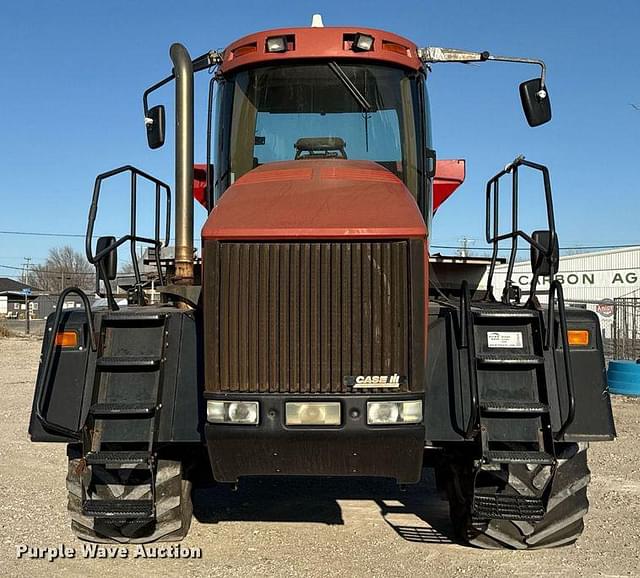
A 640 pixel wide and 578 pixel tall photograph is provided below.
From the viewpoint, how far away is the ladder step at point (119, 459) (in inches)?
162

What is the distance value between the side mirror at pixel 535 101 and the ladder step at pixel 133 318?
2.95 m

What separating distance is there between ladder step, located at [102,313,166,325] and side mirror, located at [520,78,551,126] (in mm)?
2952

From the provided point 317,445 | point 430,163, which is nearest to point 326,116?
point 430,163

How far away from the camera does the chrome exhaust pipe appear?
5.28 metres

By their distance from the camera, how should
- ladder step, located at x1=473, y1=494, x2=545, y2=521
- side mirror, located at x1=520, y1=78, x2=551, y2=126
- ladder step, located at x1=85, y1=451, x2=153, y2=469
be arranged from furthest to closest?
side mirror, located at x1=520, y1=78, x2=551, y2=126, ladder step, located at x1=473, y1=494, x2=545, y2=521, ladder step, located at x1=85, y1=451, x2=153, y2=469

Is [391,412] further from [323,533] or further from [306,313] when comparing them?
[323,533]

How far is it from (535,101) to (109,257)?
10.2 feet

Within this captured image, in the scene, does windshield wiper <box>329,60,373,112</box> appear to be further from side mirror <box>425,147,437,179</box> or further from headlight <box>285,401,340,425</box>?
headlight <box>285,401,340,425</box>

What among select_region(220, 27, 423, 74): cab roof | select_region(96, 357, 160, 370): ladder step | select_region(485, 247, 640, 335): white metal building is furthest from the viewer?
select_region(485, 247, 640, 335): white metal building

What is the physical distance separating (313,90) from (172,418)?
2469 mm

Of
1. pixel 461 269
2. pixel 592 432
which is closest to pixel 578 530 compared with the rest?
pixel 592 432

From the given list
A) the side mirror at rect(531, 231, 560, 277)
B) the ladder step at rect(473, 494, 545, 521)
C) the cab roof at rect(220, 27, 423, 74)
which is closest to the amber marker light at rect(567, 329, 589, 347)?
the side mirror at rect(531, 231, 560, 277)

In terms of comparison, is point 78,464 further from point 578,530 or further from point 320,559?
point 578,530

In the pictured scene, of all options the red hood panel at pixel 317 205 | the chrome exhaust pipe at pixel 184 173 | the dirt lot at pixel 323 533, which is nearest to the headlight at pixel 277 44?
the chrome exhaust pipe at pixel 184 173
